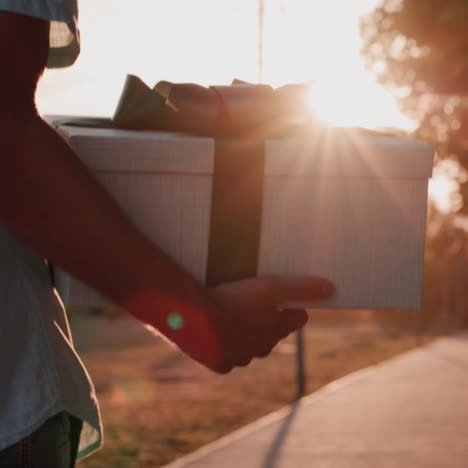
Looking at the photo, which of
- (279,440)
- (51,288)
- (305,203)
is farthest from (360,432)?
(51,288)

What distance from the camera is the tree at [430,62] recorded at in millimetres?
10344

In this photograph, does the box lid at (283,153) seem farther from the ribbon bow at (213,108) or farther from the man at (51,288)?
the man at (51,288)

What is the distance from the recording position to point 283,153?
1.41m

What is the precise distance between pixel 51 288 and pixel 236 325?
30 cm

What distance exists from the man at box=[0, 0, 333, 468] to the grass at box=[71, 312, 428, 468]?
17 cm

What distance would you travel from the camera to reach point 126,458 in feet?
24.7

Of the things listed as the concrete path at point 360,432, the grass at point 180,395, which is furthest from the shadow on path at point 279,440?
the grass at point 180,395

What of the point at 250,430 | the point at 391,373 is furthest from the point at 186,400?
the point at 250,430

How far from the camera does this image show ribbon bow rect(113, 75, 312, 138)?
1356mm

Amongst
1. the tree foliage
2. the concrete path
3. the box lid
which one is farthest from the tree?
the box lid

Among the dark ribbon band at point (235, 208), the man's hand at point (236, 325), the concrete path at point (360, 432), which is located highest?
the dark ribbon band at point (235, 208)

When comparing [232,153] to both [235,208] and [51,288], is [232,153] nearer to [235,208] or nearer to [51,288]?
[235,208]

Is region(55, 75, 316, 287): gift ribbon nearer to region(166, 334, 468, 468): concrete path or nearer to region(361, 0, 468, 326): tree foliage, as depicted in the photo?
region(166, 334, 468, 468): concrete path

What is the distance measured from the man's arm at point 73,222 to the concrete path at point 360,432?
5143 mm
